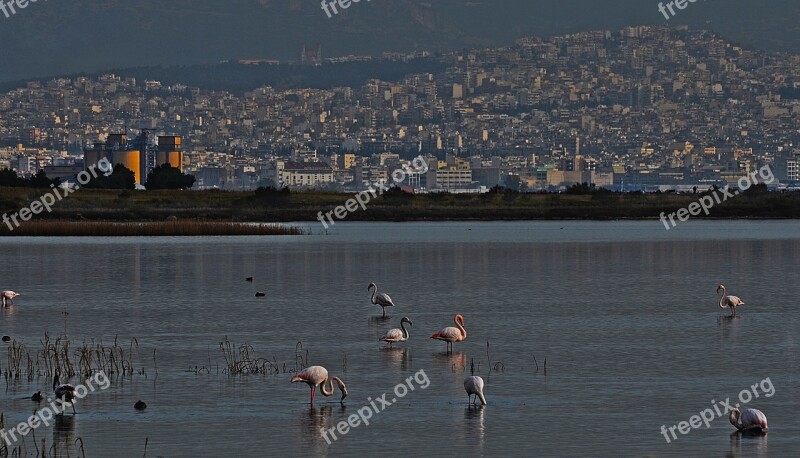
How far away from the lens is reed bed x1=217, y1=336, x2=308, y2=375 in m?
19.7

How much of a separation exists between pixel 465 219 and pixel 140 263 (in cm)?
5099

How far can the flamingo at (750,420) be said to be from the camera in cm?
1512

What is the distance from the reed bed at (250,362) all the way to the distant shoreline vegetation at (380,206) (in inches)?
2141

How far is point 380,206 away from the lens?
101m

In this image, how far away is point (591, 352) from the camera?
22.0m

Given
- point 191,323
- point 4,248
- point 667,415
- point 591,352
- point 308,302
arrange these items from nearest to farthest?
point 667,415, point 591,352, point 191,323, point 308,302, point 4,248

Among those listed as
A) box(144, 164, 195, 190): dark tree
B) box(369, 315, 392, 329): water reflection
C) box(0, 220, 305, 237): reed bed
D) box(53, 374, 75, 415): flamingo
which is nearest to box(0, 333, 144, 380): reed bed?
box(53, 374, 75, 415): flamingo

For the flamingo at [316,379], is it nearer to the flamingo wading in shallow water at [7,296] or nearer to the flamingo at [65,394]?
the flamingo at [65,394]

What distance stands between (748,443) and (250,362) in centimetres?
749

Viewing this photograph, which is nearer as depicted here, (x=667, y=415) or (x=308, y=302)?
(x=667, y=415)

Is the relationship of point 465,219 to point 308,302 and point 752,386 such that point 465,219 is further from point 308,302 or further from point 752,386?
point 752,386

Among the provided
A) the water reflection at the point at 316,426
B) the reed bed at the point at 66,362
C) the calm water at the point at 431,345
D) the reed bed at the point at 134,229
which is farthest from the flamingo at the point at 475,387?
the reed bed at the point at 134,229

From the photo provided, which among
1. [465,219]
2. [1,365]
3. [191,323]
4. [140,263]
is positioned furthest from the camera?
[465,219]

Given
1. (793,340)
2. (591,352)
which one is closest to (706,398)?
(591,352)
